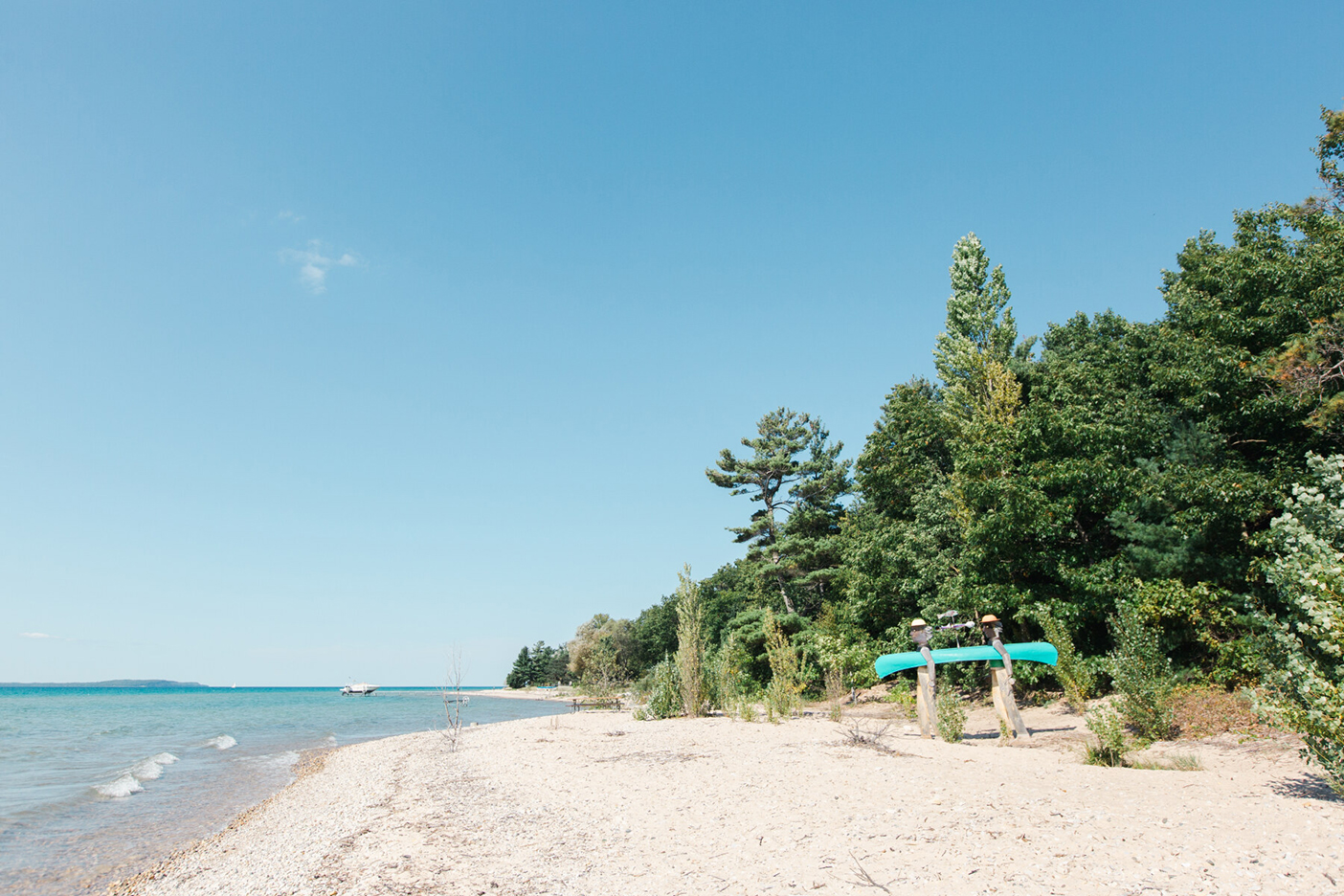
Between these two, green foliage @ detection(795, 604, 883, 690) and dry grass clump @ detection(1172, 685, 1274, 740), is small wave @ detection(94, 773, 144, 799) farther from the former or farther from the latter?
dry grass clump @ detection(1172, 685, 1274, 740)

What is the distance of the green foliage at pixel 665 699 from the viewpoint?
63.9 feet

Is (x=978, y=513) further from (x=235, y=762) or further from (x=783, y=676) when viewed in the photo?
(x=235, y=762)

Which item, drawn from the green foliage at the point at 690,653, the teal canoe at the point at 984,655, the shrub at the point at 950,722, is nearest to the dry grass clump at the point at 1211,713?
the teal canoe at the point at 984,655

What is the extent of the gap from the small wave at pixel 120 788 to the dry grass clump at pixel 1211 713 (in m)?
19.9

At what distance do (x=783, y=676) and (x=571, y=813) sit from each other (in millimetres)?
10757

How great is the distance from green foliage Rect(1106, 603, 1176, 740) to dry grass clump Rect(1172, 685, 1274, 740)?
32cm

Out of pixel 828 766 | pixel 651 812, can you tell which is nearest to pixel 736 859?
pixel 651 812

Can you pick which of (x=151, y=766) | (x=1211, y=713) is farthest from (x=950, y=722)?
(x=151, y=766)

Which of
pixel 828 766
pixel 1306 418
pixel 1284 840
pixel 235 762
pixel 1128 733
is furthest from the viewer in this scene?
pixel 235 762

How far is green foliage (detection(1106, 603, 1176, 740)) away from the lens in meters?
10.1

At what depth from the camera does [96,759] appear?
19703mm

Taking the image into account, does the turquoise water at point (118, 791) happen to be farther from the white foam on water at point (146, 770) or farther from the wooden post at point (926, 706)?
the wooden post at point (926, 706)

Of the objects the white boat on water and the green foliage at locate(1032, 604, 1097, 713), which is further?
the white boat on water

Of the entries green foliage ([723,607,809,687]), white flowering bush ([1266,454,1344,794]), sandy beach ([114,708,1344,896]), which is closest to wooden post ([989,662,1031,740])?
sandy beach ([114,708,1344,896])
